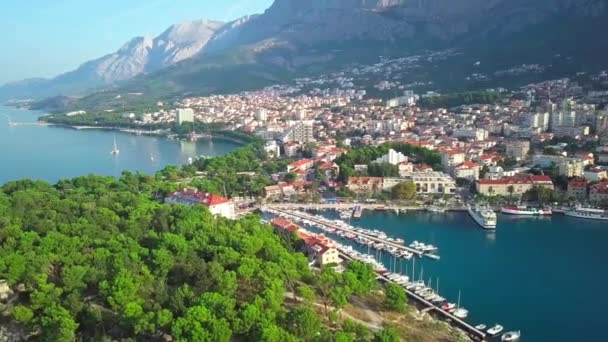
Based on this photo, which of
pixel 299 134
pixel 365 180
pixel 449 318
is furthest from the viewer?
pixel 299 134

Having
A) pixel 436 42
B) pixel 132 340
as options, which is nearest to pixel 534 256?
pixel 132 340

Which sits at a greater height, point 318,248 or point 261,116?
point 261,116

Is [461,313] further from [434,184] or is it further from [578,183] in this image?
[578,183]

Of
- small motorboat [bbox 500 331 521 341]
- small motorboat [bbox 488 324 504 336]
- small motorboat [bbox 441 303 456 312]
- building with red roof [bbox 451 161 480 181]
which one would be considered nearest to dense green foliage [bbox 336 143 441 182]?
building with red roof [bbox 451 161 480 181]

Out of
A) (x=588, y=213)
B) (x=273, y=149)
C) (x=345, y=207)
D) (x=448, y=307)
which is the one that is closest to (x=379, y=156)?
(x=345, y=207)

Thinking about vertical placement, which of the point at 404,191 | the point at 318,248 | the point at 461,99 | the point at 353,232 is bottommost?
the point at 353,232

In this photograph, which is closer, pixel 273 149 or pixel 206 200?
pixel 206 200

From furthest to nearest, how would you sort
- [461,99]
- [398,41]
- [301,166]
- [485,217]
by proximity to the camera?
[398,41] < [461,99] < [301,166] < [485,217]
